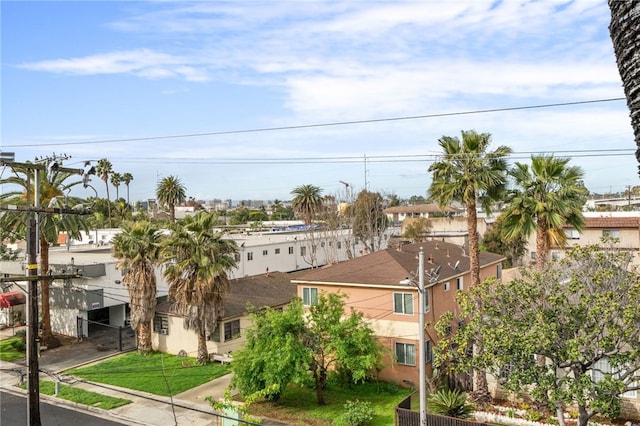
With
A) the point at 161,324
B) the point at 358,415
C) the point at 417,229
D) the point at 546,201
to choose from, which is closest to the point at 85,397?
the point at 161,324

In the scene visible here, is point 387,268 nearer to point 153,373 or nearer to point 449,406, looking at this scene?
point 449,406

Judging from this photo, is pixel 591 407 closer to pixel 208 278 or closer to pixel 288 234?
pixel 208 278

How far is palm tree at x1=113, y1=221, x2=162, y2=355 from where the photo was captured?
3081 cm

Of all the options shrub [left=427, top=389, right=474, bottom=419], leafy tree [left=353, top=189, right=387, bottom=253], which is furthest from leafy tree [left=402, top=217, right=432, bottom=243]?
shrub [left=427, top=389, right=474, bottom=419]

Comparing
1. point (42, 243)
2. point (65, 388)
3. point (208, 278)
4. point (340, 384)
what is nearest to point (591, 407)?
point (340, 384)

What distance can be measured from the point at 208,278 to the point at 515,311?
55.6ft

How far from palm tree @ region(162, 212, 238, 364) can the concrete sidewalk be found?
145 inches

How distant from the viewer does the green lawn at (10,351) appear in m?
32.1

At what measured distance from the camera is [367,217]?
59500 millimetres

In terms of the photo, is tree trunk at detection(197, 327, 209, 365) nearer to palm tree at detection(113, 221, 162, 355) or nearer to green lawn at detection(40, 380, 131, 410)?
palm tree at detection(113, 221, 162, 355)

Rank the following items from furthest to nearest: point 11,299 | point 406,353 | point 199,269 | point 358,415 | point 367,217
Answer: point 367,217, point 11,299, point 199,269, point 406,353, point 358,415

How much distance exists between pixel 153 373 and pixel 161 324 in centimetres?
469

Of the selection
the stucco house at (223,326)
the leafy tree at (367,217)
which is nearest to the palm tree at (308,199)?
the leafy tree at (367,217)

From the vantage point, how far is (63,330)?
37188 mm
